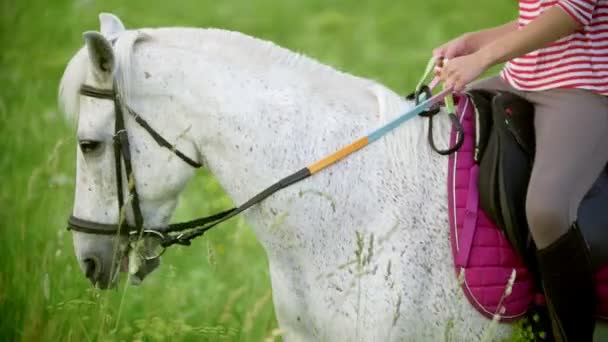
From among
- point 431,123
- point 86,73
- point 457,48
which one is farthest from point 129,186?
point 457,48

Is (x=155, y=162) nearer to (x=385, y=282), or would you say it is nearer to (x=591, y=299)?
(x=385, y=282)

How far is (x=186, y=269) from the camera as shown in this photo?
5.73 meters

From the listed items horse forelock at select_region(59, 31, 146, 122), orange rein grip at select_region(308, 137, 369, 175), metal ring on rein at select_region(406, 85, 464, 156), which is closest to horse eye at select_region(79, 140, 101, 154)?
horse forelock at select_region(59, 31, 146, 122)

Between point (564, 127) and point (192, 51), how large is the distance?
1.32 meters

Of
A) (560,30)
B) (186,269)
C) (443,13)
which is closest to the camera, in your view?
(560,30)

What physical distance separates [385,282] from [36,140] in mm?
4906

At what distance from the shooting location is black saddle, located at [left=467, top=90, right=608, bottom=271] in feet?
10.0

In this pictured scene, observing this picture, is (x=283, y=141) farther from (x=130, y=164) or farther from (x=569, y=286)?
Answer: (x=569, y=286)

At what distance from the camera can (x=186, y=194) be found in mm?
7059

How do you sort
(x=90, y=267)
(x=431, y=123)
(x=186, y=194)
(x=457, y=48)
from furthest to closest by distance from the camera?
1. (x=186, y=194)
2. (x=457, y=48)
3. (x=90, y=267)
4. (x=431, y=123)

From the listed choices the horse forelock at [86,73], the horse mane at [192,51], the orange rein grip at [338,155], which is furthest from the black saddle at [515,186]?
the horse forelock at [86,73]

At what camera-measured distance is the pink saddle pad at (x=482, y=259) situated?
310 centimetres

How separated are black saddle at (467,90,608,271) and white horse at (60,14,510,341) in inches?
6.8

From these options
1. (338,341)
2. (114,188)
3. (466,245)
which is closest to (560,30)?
(466,245)
